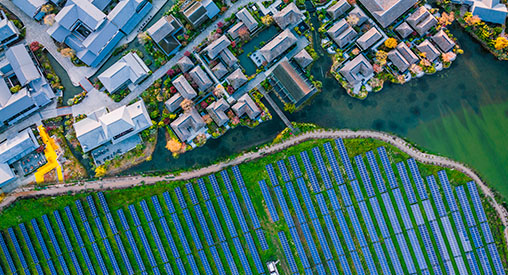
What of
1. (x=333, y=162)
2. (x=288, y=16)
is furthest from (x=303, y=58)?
(x=333, y=162)

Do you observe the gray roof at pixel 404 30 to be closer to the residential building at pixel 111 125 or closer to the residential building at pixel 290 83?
the residential building at pixel 290 83

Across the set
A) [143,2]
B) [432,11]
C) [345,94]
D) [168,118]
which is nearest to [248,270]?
[168,118]

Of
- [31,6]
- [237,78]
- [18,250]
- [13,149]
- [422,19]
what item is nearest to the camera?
[237,78]

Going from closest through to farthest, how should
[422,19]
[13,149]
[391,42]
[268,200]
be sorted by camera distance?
[391,42] < [422,19] < [13,149] < [268,200]

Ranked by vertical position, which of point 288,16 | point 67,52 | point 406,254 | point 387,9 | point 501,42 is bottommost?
point 406,254

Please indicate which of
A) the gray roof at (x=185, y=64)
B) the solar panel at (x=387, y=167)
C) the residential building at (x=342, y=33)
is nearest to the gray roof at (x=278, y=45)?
the residential building at (x=342, y=33)

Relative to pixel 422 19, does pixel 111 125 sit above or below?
above

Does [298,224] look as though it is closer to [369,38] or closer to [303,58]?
[303,58]
